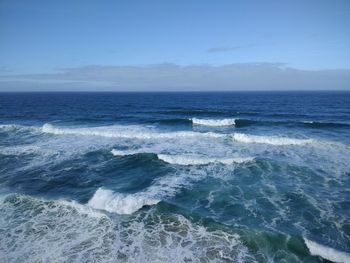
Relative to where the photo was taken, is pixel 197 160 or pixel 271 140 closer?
pixel 197 160

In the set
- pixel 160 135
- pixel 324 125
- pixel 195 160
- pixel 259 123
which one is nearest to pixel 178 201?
pixel 195 160

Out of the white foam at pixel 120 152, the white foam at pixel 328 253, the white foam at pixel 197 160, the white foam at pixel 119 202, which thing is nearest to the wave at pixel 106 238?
the white foam at pixel 119 202

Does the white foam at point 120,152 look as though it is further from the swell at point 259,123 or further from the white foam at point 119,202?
the swell at point 259,123

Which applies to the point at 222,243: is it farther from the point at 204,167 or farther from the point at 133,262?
the point at 204,167

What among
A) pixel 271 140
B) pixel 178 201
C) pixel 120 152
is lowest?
pixel 178 201

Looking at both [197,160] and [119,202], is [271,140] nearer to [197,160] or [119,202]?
[197,160]

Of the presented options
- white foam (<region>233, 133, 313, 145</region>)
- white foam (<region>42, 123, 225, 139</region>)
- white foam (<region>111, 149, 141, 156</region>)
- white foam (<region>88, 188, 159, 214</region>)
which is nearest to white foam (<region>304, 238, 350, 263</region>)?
white foam (<region>88, 188, 159, 214</region>)

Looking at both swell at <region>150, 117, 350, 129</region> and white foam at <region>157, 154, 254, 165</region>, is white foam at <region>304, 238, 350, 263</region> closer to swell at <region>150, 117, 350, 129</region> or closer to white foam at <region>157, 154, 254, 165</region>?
white foam at <region>157, 154, 254, 165</region>
